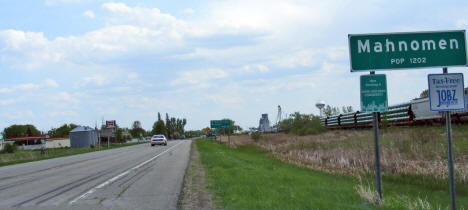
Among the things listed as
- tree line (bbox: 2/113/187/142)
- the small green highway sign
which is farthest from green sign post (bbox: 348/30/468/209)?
tree line (bbox: 2/113/187/142)

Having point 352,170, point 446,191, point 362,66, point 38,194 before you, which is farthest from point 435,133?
point 38,194

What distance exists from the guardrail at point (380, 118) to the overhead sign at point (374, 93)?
3263 centimetres

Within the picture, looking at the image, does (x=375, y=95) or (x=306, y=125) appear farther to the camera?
(x=306, y=125)

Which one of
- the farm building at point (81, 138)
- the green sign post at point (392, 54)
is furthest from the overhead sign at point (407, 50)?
the farm building at point (81, 138)

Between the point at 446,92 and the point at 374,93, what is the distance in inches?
50.4

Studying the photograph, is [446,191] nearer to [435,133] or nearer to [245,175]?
[245,175]

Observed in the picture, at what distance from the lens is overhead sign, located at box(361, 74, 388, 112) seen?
711 centimetres

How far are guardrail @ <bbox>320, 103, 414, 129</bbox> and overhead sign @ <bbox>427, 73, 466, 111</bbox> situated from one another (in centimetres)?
3335

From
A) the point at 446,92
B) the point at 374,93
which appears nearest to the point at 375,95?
the point at 374,93

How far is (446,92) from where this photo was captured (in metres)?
6.09

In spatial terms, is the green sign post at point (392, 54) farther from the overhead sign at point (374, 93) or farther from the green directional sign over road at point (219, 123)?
the green directional sign over road at point (219, 123)

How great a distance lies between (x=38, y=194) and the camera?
10672 millimetres

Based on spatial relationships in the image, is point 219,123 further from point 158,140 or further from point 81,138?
point 81,138

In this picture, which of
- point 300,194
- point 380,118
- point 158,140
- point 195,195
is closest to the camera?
point 300,194
